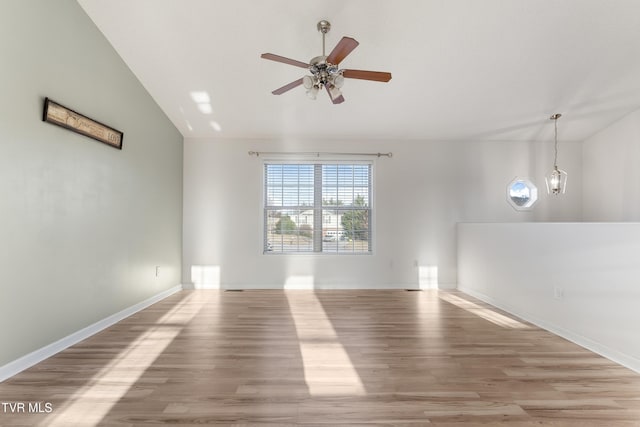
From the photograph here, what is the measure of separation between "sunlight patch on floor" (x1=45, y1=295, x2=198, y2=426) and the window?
7.62 feet

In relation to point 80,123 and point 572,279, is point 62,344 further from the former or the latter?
point 572,279

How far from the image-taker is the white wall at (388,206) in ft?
15.7

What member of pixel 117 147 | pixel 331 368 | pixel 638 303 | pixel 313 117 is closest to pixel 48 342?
pixel 117 147

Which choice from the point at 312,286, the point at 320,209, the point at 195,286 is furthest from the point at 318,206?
the point at 195,286

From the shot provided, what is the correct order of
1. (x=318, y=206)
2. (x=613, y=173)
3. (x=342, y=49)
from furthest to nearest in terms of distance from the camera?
(x=318, y=206) < (x=613, y=173) < (x=342, y=49)

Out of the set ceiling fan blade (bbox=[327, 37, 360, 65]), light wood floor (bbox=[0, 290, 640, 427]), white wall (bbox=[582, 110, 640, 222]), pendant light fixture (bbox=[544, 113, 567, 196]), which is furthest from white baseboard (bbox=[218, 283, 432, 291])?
ceiling fan blade (bbox=[327, 37, 360, 65])

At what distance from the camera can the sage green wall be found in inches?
83.1

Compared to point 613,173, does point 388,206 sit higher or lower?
lower

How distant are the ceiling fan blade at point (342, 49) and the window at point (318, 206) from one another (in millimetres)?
2691

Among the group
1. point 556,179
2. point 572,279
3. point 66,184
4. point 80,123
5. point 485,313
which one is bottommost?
point 485,313

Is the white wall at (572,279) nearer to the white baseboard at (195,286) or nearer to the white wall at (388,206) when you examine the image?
the white wall at (388,206)

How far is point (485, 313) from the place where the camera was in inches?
140

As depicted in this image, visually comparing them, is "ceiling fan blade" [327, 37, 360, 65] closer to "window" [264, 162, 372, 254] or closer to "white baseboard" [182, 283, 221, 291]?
"window" [264, 162, 372, 254]

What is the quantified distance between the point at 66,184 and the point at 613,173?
6793 millimetres
